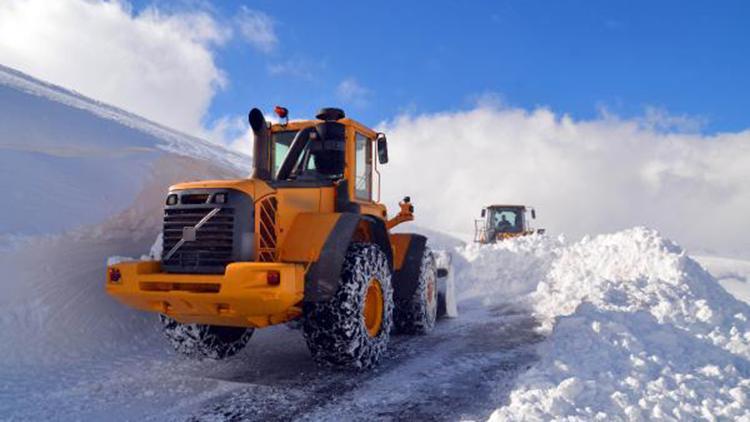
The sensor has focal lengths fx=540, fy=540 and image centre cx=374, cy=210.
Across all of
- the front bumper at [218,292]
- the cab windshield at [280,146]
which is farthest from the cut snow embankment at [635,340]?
the cab windshield at [280,146]

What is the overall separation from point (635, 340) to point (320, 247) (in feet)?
10.7

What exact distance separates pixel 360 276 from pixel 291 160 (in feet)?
4.93

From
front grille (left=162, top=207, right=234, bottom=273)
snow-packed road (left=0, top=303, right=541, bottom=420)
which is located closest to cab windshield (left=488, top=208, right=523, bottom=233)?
snow-packed road (left=0, top=303, right=541, bottom=420)

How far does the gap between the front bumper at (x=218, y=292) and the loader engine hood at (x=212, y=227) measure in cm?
15

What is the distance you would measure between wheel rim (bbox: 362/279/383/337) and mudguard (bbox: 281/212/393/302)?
75 cm

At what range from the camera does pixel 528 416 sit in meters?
3.55

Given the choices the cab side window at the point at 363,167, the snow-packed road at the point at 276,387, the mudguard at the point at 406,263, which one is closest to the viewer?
the snow-packed road at the point at 276,387

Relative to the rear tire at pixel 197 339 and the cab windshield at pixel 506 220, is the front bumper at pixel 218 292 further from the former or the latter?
the cab windshield at pixel 506 220

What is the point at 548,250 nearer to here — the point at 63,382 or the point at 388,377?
the point at 388,377

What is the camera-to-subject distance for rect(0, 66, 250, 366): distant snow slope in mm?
5715

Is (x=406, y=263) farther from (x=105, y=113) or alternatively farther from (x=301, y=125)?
(x=105, y=113)

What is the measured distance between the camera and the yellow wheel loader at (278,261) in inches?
172

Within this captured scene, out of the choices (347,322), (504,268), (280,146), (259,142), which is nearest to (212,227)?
(259,142)

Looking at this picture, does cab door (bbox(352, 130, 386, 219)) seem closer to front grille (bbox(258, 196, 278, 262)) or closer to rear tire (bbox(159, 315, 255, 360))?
front grille (bbox(258, 196, 278, 262))
